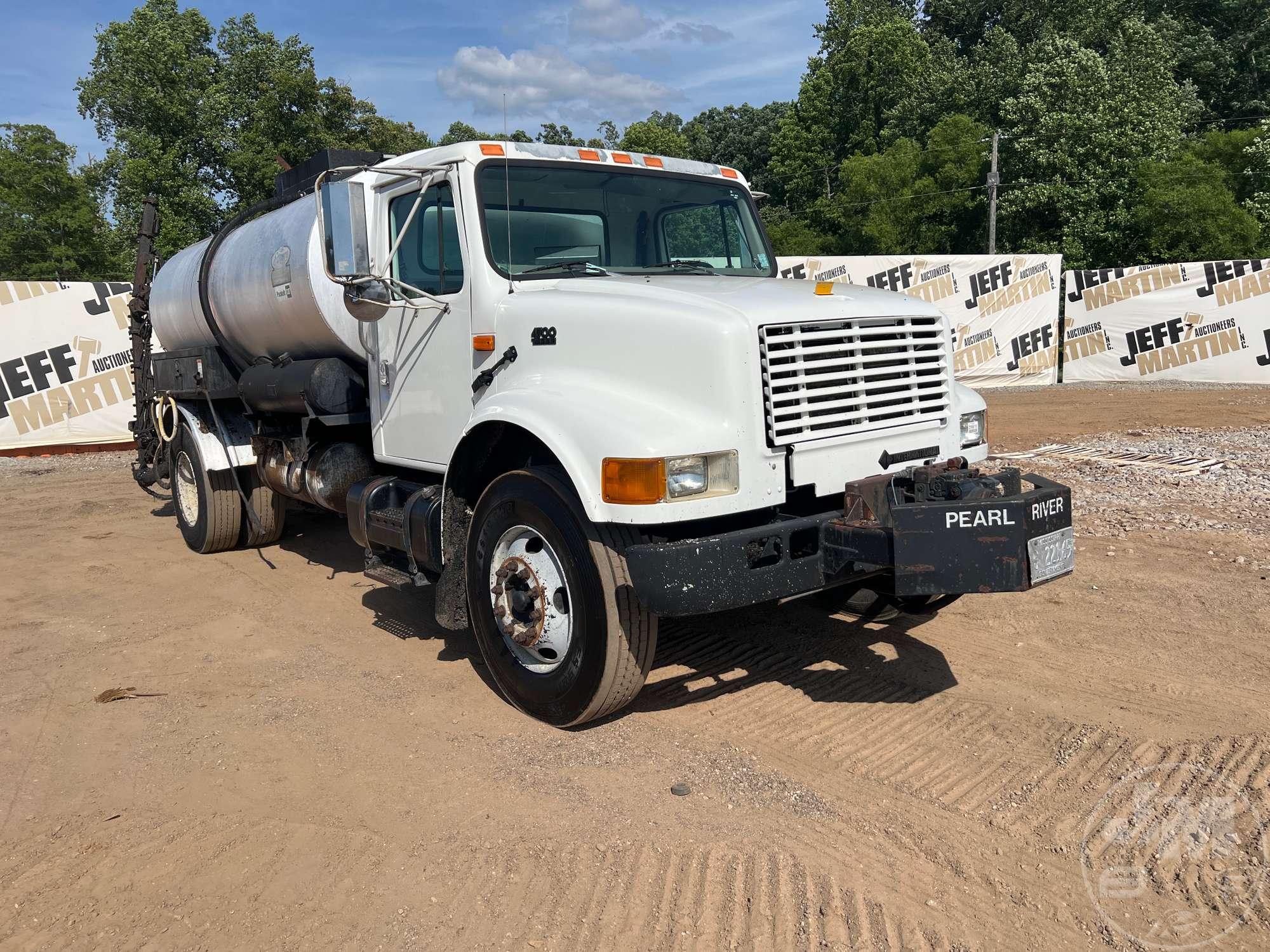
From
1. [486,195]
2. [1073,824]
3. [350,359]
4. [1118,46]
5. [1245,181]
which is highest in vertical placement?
[1118,46]

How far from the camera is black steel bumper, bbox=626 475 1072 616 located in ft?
11.4

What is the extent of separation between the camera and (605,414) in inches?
146

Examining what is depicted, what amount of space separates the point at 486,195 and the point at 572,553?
6.36ft

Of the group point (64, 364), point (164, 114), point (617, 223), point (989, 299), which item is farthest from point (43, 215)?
point (617, 223)

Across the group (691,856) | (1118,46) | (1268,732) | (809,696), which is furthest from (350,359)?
(1118,46)

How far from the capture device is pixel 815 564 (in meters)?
3.73

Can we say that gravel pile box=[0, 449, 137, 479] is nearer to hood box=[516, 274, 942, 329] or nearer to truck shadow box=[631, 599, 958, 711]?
truck shadow box=[631, 599, 958, 711]

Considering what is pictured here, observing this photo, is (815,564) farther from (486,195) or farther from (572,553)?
(486,195)

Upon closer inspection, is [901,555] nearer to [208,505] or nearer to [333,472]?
[333,472]

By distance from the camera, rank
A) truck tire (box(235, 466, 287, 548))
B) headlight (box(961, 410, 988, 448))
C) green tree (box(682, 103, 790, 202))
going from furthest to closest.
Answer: green tree (box(682, 103, 790, 202)) < truck tire (box(235, 466, 287, 548)) < headlight (box(961, 410, 988, 448))

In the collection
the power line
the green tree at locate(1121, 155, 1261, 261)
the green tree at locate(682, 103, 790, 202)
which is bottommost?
the green tree at locate(1121, 155, 1261, 261)

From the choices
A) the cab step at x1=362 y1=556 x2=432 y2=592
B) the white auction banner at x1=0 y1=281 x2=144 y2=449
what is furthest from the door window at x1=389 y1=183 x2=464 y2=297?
the white auction banner at x1=0 y1=281 x2=144 y2=449

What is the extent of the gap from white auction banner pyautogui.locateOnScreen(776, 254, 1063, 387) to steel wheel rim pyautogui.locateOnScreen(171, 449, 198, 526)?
1345cm

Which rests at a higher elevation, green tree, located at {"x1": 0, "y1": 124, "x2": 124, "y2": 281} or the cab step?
green tree, located at {"x1": 0, "y1": 124, "x2": 124, "y2": 281}
